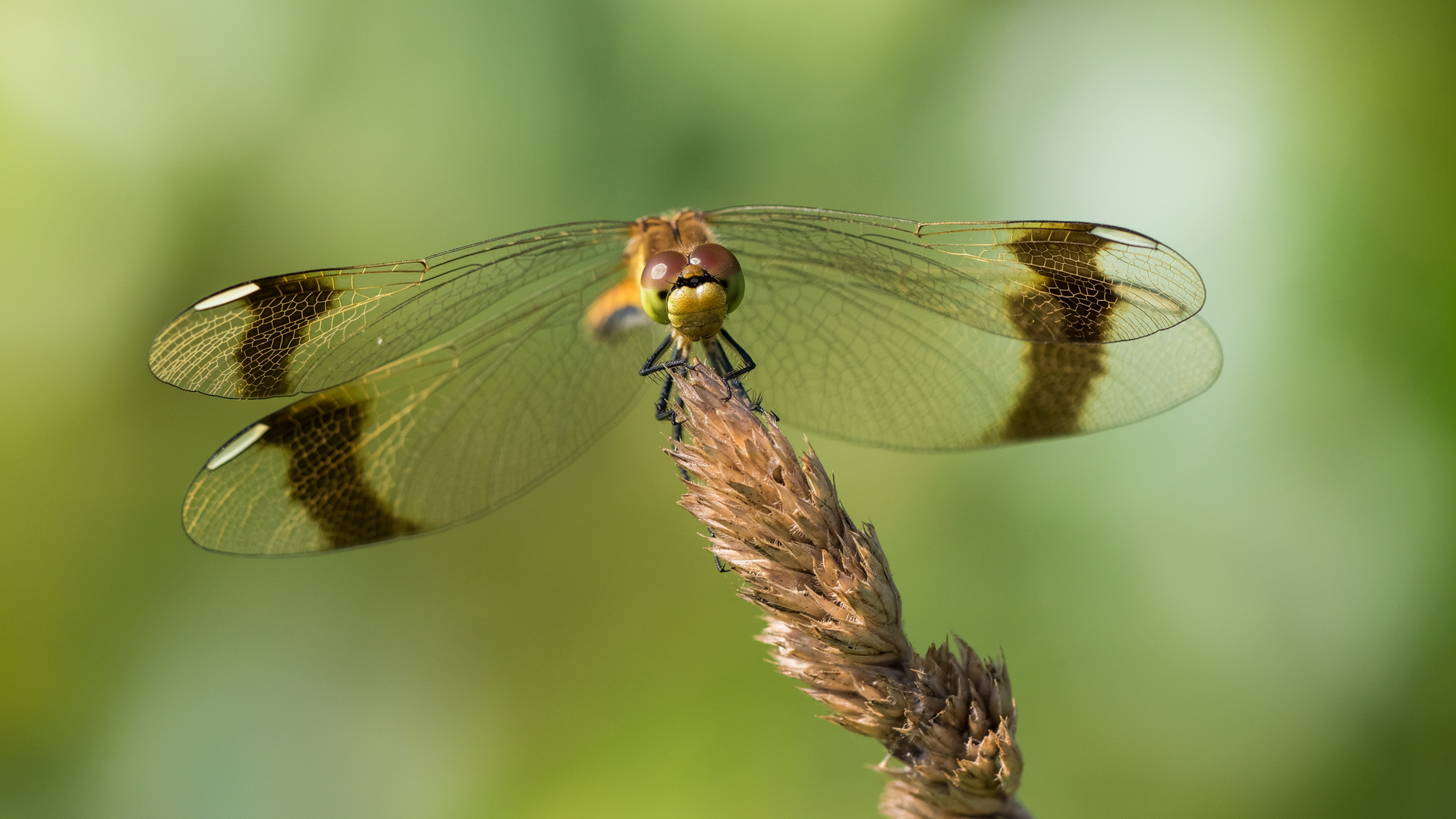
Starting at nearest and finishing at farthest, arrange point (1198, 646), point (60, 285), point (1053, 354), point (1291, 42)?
1. point (1053, 354)
2. point (1198, 646)
3. point (1291, 42)
4. point (60, 285)

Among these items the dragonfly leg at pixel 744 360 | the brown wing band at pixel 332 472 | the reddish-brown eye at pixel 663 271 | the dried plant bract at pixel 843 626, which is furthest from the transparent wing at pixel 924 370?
the brown wing band at pixel 332 472

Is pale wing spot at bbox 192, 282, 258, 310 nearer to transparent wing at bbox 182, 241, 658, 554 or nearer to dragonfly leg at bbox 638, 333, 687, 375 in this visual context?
transparent wing at bbox 182, 241, 658, 554

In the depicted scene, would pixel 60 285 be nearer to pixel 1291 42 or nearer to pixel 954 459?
pixel 954 459

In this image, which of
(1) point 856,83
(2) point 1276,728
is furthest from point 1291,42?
(2) point 1276,728

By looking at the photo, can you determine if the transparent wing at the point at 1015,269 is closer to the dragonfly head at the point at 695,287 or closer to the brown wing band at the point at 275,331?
the dragonfly head at the point at 695,287

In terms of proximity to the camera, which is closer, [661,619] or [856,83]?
[661,619]

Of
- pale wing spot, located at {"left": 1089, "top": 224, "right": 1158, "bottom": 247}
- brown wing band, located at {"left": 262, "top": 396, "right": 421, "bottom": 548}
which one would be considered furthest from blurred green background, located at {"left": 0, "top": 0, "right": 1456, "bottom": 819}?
pale wing spot, located at {"left": 1089, "top": 224, "right": 1158, "bottom": 247}

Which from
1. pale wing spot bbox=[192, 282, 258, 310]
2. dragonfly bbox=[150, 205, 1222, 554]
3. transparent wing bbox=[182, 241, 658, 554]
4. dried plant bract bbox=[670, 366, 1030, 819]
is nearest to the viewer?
dried plant bract bbox=[670, 366, 1030, 819]
